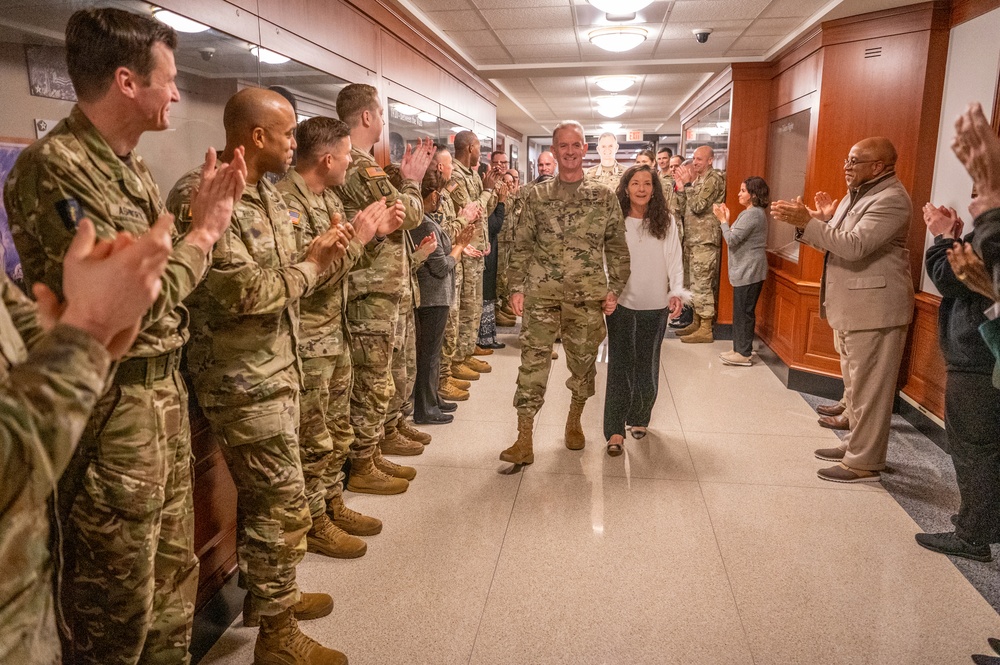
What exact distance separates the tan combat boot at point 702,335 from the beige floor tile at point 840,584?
11.1 ft

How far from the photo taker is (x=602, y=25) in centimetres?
511

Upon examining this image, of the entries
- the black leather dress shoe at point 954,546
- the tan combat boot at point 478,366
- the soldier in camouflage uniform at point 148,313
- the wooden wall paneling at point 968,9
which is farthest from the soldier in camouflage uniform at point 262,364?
the wooden wall paneling at point 968,9

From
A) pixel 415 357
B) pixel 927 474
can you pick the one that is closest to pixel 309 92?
pixel 415 357

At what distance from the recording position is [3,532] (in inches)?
33.9

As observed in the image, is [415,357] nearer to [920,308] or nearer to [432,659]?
[432,659]

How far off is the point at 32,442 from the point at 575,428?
3164 mm

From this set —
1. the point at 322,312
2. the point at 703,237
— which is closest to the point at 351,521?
the point at 322,312

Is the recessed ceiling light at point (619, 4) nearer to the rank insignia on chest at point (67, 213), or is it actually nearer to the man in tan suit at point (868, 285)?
the man in tan suit at point (868, 285)

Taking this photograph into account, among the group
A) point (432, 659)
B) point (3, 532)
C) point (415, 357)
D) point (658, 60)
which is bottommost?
point (432, 659)

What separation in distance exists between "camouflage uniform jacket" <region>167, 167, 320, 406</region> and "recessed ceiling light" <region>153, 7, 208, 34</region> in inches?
32.4

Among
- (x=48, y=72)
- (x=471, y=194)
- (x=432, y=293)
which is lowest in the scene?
(x=432, y=293)

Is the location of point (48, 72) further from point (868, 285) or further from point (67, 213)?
point (868, 285)

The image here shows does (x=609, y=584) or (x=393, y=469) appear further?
(x=393, y=469)

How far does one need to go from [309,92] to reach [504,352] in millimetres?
3188
